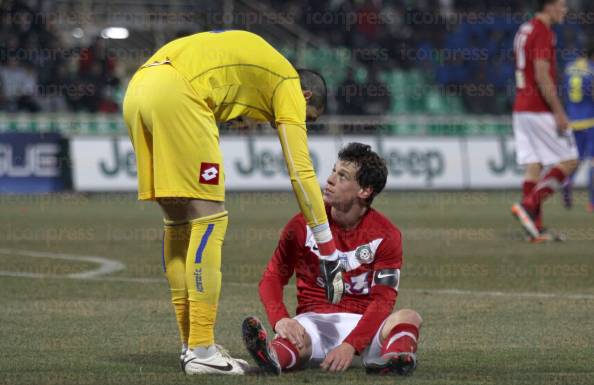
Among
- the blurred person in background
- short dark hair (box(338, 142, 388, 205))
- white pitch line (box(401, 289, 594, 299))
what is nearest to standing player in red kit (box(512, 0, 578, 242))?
the blurred person in background

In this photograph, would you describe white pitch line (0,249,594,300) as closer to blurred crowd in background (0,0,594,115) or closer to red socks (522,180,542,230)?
red socks (522,180,542,230)

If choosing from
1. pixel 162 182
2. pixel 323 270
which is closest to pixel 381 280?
pixel 323 270

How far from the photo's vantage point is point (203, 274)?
5176 mm

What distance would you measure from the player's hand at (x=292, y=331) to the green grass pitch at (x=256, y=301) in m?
0.15

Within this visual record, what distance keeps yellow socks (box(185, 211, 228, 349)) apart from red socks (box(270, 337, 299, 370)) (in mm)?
279

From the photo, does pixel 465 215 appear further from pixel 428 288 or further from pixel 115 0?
pixel 115 0

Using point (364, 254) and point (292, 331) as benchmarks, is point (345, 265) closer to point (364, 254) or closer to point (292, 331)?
point (364, 254)

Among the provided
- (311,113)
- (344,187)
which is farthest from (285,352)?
(311,113)

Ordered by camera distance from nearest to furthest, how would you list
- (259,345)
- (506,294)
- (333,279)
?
(259,345) → (333,279) → (506,294)

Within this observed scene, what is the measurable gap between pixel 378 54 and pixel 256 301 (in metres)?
19.0

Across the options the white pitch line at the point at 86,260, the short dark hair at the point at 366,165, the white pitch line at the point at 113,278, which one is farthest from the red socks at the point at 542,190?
the short dark hair at the point at 366,165

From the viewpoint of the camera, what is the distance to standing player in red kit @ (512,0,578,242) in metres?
12.3

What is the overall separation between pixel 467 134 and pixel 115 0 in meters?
7.88

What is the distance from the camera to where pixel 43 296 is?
26.7 feet
